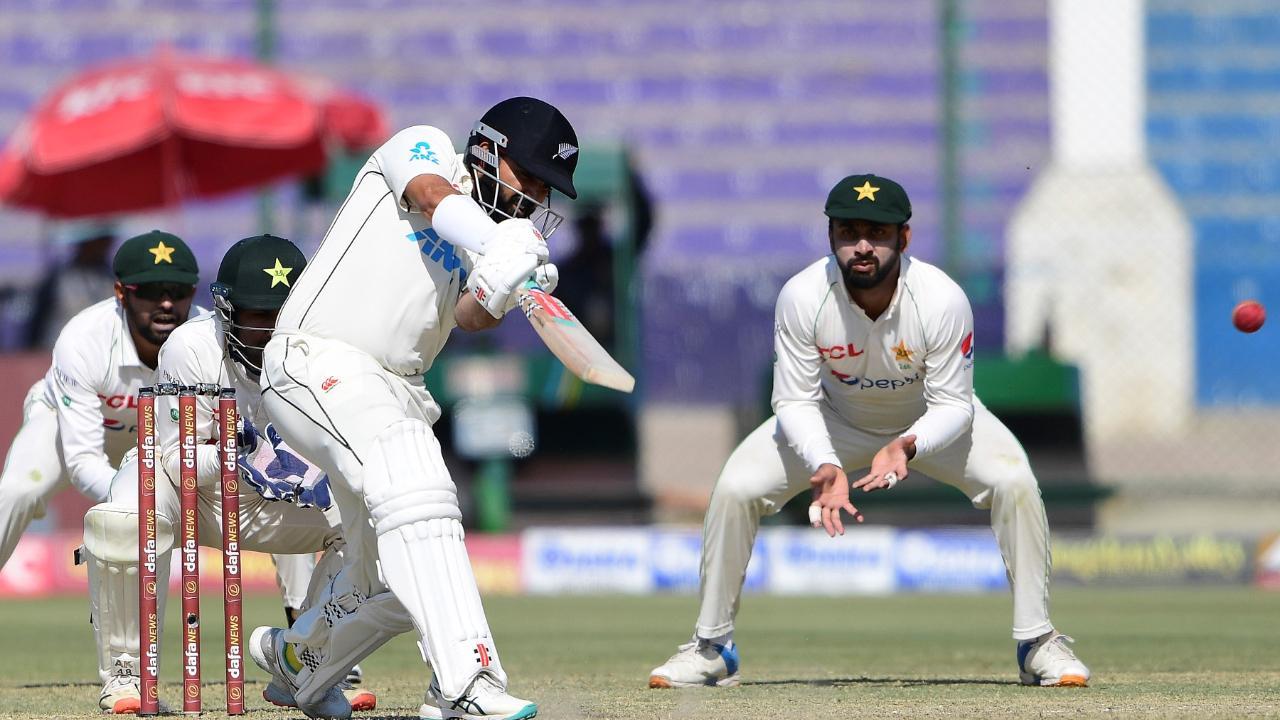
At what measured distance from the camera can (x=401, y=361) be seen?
4.62 meters

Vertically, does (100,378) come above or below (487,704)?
above

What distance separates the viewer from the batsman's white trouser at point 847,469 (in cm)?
590

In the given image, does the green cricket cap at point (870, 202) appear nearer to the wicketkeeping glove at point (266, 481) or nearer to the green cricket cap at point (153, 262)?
the wicketkeeping glove at point (266, 481)

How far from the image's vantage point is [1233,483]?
1278 cm

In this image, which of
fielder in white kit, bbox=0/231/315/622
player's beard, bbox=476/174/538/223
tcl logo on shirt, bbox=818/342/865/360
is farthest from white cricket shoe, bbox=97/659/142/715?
tcl logo on shirt, bbox=818/342/865/360

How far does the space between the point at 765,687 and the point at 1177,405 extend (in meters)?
11.1

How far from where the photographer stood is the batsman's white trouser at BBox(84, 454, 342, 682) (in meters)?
5.34

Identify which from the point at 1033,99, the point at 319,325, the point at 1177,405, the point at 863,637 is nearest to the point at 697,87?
the point at 1033,99

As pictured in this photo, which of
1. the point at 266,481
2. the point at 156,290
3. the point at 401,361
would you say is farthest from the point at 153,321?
the point at 401,361

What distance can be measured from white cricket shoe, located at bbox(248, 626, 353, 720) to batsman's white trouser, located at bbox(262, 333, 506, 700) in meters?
0.08

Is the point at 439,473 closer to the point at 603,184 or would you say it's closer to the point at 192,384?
the point at 192,384

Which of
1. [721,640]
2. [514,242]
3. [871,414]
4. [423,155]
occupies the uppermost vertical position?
[423,155]

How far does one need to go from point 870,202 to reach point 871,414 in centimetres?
76

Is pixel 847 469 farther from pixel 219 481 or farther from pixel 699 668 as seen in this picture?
pixel 219 481
